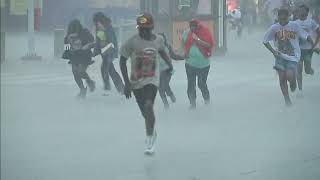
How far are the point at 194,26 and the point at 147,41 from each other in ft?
11.5

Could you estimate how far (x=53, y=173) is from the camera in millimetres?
7496

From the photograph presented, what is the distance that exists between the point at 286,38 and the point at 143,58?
409 centimetres

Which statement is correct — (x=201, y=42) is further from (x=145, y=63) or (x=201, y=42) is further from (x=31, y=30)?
(x=31, y=30)

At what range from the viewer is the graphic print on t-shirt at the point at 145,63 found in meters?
8.57

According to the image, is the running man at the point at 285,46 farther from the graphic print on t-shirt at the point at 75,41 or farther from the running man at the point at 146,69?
the running man at the point at 146,69

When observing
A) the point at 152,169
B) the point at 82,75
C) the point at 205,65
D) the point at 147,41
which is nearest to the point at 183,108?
the point at 205,65

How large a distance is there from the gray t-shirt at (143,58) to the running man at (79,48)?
5141 mm

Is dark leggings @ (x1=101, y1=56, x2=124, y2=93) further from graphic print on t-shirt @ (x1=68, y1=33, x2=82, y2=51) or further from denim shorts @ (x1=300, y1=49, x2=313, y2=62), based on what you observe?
denim shorts @ (x1=300, y1=49, x2=313, y2=62)

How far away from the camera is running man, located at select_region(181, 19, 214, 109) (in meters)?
12.1

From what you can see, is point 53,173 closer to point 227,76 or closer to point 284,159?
point 284,159

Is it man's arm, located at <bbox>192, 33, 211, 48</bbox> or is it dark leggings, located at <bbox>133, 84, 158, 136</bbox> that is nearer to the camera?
dark leggings, located at <bbox>133, 84, 158, 136</bbox>

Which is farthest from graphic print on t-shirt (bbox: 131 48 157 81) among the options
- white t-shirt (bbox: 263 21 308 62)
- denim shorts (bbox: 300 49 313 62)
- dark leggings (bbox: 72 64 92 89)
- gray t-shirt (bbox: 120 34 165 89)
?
denim shorts (bbox: 300 49 313 62)

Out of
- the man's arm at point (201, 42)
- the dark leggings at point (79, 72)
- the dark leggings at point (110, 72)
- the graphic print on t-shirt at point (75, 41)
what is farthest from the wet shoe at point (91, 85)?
the man's arm at point (201, 42)

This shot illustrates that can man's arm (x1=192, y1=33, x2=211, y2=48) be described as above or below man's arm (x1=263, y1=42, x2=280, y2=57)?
above
